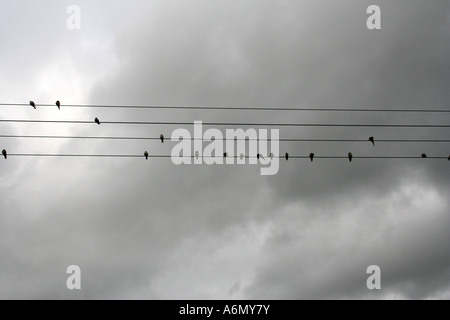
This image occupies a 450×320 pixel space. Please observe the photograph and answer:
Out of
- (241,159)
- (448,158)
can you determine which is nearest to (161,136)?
(241,159)
